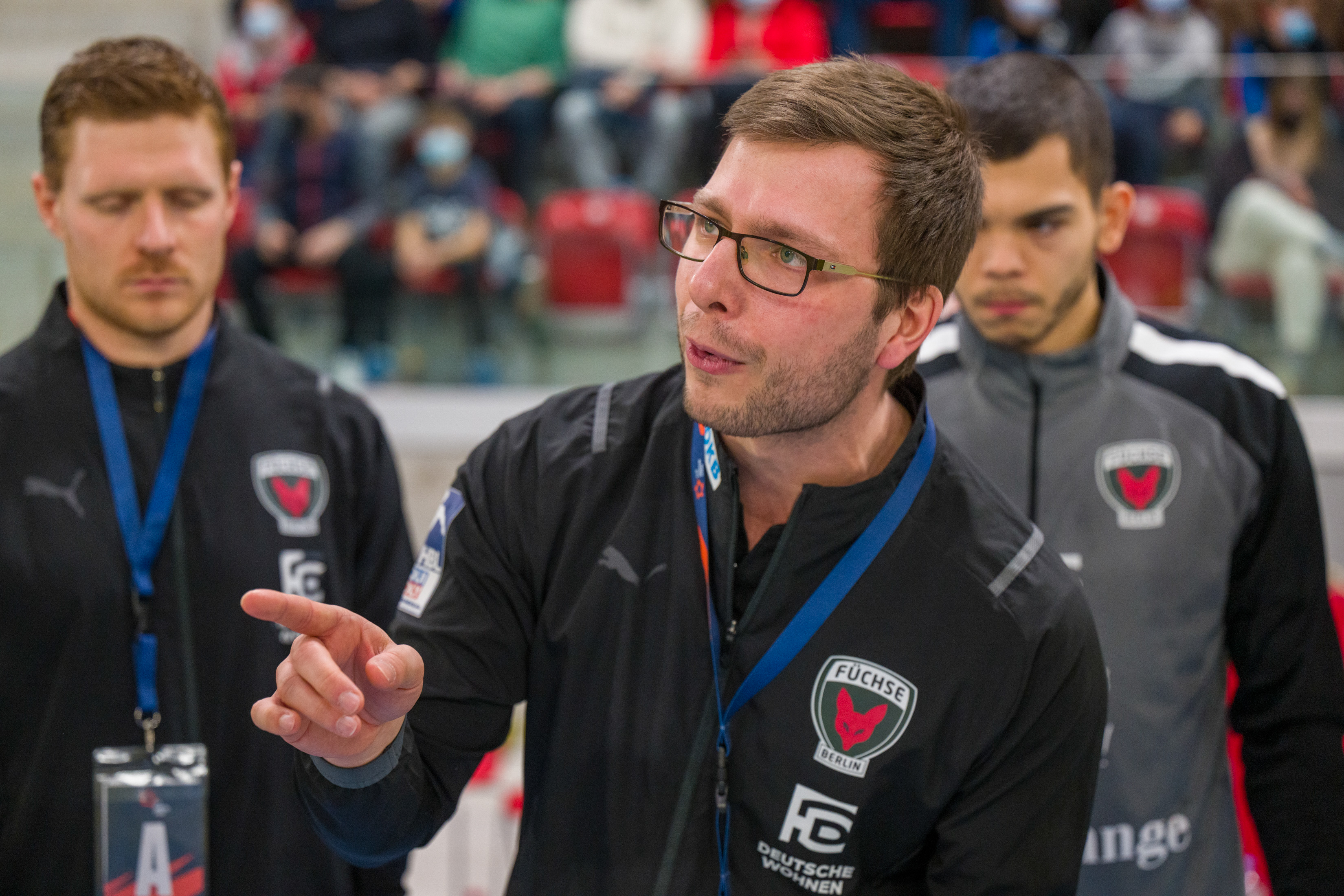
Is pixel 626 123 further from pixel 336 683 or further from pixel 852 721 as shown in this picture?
pixel 336 683

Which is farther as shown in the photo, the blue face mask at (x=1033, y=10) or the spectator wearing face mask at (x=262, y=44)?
the spectator wearing face mask at (x=262, y=44)

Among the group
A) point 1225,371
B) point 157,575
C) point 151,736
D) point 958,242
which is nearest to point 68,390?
point 157,575

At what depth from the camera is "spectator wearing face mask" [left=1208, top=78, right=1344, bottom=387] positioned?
4.20 metres


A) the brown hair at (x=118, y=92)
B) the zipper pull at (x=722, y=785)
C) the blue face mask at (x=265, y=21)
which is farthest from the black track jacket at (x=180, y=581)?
the blue face mask at (x=265, y=21)

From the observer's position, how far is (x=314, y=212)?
16.6ft

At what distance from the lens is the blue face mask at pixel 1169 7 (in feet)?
18.7

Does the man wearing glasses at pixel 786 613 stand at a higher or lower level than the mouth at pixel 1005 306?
lower

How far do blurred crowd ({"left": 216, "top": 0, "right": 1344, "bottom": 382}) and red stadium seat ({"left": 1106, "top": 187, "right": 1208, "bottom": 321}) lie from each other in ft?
0.20

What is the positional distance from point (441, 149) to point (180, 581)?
332cm

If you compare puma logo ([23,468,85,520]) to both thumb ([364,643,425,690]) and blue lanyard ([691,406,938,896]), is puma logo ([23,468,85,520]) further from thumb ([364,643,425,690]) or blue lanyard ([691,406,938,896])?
blue lanyard ([691,406,938,896])

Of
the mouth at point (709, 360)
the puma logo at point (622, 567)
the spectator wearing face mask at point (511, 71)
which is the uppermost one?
the spectator wearing face mask at point (511, 71)

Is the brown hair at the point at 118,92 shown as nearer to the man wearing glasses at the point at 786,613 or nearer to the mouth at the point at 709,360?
the man wearing glasses at the point at 786,613

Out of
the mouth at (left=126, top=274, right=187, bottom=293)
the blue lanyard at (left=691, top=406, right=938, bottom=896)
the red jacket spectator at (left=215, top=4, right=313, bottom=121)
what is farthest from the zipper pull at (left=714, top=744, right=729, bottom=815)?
the red jacket spectator at (left=215, top=4, right=313, bottom=121)

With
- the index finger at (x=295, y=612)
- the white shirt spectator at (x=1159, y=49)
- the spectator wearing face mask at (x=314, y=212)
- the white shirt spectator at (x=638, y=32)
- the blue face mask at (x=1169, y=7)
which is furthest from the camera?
the white shirt spectator at (x=638, y=32)
